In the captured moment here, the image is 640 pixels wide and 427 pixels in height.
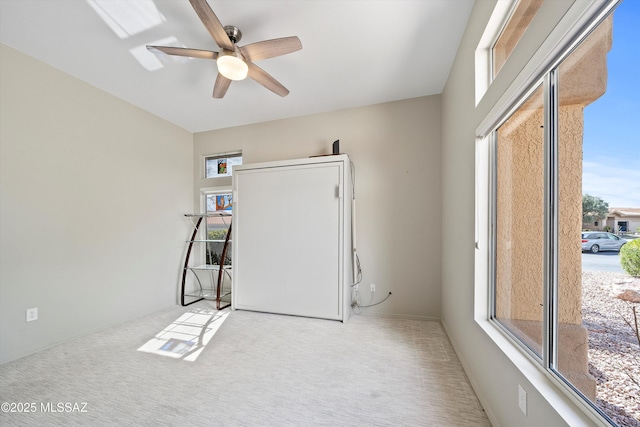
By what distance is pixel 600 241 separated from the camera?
819 millimetres

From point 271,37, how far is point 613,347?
267 centimetres

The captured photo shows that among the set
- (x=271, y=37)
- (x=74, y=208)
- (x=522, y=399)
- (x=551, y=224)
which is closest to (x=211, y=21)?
(x=271, y=37)

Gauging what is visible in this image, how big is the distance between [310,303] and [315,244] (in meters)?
0.73

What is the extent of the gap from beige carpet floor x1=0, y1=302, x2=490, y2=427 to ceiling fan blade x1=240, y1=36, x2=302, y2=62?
2.48 metres

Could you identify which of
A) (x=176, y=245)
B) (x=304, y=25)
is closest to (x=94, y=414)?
(x=176, y=245)

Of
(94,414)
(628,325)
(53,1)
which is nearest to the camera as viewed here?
(628,325)

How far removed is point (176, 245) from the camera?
3725 millimetres

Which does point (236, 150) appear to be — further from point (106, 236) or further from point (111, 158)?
point (106, 236)

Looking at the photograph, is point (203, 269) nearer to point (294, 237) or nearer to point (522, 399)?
point (294, 237)

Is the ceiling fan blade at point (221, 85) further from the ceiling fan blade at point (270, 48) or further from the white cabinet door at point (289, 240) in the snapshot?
the white cabinet door at point (289, 240)

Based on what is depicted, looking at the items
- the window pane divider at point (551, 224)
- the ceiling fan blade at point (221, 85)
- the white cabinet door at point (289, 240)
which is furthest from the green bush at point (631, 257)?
the ceiling fan blade at point (221, 85)

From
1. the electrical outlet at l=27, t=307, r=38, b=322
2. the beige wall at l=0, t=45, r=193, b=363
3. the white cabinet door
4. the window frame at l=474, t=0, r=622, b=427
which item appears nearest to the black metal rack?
the beige wall at l=0, t=45, r=193, b=363

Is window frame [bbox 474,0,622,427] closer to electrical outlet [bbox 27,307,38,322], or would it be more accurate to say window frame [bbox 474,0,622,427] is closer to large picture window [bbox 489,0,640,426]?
large picture window [bbox 489,0,640,426]

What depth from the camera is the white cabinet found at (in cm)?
290
